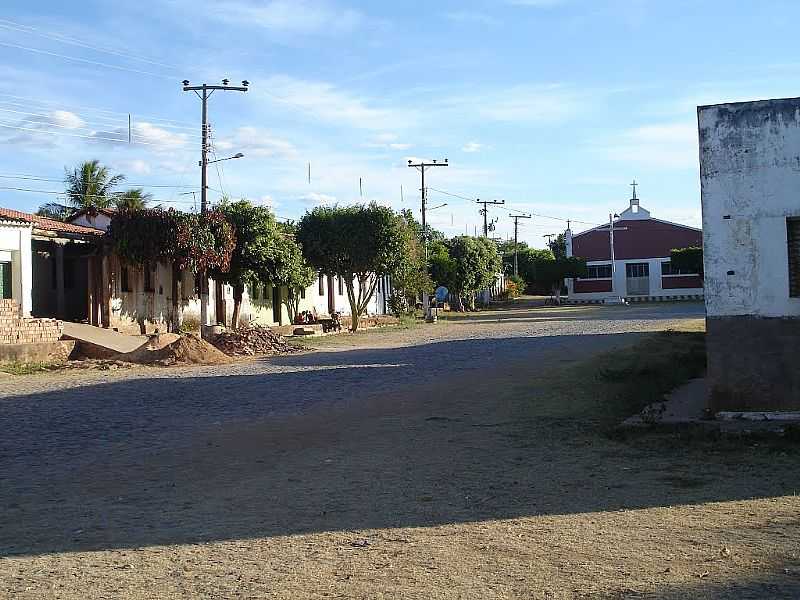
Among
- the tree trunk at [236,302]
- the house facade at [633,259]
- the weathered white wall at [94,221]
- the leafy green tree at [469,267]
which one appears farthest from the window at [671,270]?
the weathered white wall at [94,221]

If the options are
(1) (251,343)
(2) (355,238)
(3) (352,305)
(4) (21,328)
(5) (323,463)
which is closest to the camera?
(5) (323,463)

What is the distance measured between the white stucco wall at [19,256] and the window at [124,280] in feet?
15.0

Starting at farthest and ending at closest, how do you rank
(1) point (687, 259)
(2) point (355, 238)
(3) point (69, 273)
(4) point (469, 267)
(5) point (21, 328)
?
(1) point (687, 259), (4) point (469, 267), (2) point (355, 238), (3) point (69, 273), (5) point (21, 328)

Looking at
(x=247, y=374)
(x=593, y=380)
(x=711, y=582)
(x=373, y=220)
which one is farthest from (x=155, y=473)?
(x=373, y=220)

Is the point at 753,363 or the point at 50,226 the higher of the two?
the point at 50,226

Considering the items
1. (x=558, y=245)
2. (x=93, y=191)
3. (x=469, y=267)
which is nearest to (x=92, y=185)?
(x=93, y=191)

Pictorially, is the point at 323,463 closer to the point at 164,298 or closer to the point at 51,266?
the point at 51,266

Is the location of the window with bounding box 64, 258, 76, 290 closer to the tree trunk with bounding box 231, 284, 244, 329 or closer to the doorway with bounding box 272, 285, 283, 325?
the tree trunk with bounding box 231, 284, 244, 329

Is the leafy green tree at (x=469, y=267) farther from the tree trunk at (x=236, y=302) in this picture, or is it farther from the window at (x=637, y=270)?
the tree trunk at (x=236, y=302)

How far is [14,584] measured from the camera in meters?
5.68

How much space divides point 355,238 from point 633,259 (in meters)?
40.4

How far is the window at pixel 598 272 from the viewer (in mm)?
74062

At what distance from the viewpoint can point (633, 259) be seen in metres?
73.1

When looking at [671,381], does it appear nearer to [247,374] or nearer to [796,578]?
[247,374]
